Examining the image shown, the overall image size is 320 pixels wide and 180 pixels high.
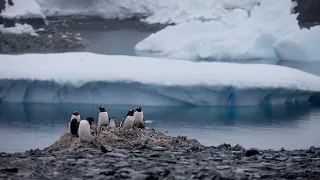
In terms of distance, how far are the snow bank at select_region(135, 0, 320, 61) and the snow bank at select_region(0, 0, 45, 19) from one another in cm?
606

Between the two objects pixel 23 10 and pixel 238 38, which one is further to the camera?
pixel 23 10

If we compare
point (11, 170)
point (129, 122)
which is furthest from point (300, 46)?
point (11, 170)

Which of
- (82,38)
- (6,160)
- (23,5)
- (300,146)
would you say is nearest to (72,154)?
(6,160)

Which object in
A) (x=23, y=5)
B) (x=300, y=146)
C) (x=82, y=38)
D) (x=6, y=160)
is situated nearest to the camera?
(x=6, y=160)

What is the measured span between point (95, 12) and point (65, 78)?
46.2 feet

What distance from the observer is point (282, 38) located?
56.0 ft

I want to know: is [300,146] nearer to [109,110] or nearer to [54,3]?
[109,110]

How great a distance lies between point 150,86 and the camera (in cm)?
1197

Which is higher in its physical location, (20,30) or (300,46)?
(20,30)

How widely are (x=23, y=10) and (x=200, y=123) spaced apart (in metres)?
14.5

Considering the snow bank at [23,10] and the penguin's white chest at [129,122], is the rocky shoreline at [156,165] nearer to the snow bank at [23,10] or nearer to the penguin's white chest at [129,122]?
the penguin's white chest at [129,122]

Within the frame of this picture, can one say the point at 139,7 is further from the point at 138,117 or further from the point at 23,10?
the point at 138,117

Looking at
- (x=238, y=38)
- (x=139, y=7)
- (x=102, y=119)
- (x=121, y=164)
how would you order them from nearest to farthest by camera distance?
(x=121, y=164), (x=102, y=119), (x=238, y=38), (x=139, y=7)

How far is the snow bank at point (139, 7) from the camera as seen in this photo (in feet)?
79.7
